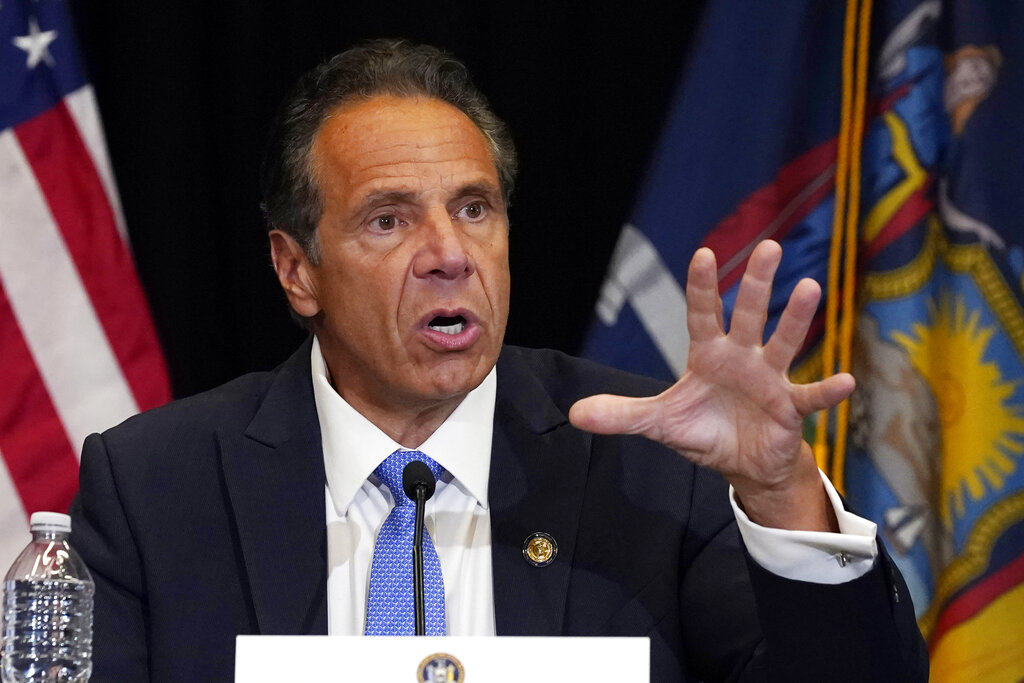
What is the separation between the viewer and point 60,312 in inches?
119

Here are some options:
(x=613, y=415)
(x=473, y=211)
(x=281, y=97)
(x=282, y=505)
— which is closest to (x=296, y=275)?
(x=473, y=211)

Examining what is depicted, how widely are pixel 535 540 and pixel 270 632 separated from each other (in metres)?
0.45

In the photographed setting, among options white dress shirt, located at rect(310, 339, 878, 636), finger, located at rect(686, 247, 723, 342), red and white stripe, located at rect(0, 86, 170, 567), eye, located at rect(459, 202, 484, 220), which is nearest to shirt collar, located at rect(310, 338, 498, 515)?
white dress shirt, located at rect(310, 339, 878, 636)

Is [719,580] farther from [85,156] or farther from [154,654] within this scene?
[85,156]

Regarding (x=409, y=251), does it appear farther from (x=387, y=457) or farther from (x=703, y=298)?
(x=703, y=298)

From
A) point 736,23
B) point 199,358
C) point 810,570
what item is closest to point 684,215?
point 736,23

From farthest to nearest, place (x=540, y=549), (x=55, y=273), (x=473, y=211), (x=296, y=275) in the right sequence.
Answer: (x=55, y=273) → (x=296, y=275) → (x=473, y=211) → (x=540, y=549)

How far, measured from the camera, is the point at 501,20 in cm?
302

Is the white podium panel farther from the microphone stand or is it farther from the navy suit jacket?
the navy suit jacket

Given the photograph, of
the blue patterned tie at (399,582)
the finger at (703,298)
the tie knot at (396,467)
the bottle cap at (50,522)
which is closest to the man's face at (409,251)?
the tie knot at (396,467)

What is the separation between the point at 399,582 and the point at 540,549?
0.79 feet

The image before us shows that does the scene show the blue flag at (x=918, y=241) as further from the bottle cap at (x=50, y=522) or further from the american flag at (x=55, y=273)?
the bottle cap at (x=50, y=522)

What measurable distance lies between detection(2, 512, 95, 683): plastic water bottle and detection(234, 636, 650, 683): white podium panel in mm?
419

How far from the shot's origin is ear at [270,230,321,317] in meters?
2.54
